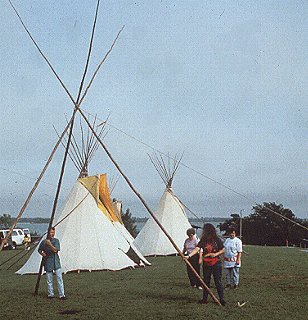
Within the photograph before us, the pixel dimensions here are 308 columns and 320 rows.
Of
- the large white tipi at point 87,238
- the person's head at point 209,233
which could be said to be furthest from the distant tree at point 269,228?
the person's head at point 209,233

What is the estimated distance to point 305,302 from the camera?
911 centimetres

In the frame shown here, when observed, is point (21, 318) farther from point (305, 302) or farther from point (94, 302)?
point (305, 302)

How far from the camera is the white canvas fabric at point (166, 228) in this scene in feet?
71.4

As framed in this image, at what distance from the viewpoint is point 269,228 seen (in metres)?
39.5

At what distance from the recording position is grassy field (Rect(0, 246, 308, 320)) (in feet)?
26.8

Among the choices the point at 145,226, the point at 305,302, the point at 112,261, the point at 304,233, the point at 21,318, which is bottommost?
the point at 21,318

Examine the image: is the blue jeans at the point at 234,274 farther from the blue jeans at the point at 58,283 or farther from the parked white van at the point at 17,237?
the parked white van at the point at 17,237

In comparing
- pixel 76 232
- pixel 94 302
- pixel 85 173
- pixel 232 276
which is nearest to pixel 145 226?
pixel 85 173

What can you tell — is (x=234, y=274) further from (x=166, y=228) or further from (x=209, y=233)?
(x=166, y=228)

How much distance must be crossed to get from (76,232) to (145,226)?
8084 millimetres

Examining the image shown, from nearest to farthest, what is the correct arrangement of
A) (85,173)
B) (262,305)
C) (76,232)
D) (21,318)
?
(21,318) → (262,305) → (76,232) → (85,173)

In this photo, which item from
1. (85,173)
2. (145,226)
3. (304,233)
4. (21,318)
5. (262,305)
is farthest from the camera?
(304,233)

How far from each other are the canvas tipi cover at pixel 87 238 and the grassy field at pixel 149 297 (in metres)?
0.65

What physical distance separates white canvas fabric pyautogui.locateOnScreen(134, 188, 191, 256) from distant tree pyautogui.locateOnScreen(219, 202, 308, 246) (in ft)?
51.6
